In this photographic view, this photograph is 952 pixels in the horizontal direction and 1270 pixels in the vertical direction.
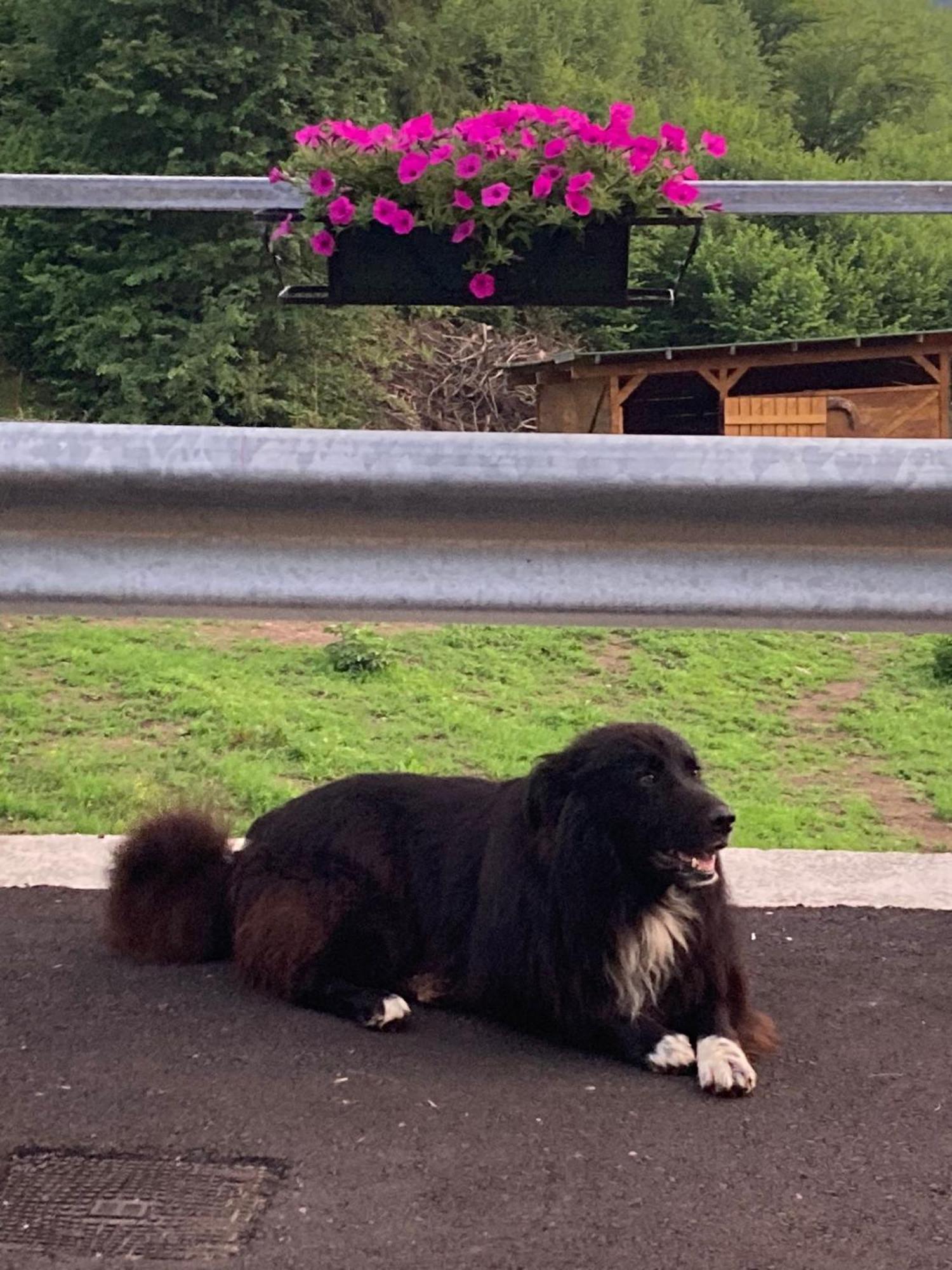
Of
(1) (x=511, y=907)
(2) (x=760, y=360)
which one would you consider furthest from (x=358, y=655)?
(2) (x=760, y=360)

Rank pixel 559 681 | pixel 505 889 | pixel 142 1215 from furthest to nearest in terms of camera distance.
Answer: pixel 559 681
pixel 505 889
pixel 142 1215

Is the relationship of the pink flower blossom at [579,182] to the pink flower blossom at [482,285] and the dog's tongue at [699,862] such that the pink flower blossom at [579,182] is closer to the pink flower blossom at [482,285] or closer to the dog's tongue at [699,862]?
the pink flower blossom at [482,285]

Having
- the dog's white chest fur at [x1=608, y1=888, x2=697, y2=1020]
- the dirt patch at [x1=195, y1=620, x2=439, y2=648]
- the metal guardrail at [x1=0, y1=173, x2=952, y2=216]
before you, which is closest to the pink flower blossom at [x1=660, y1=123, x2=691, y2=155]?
the metal guardrail at [x1=0, y1=173, x2=952, y2=216]

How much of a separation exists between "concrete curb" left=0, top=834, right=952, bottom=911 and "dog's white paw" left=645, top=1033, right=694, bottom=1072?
3.78ft

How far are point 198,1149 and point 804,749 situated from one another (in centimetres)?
604

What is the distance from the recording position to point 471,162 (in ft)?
14.4

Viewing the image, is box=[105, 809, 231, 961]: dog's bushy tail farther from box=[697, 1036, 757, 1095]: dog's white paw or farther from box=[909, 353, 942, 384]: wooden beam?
box=[909, 353, 942, 384]: wooden beam

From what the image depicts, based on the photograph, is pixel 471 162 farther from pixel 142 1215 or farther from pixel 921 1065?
pixel 142 1215

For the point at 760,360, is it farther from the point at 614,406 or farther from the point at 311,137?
the point at 311,137

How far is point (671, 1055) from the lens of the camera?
3404 mm

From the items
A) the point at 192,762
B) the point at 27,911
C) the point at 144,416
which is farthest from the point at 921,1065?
the point at 144,416

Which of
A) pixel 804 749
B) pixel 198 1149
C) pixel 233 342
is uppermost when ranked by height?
pixel 233 342

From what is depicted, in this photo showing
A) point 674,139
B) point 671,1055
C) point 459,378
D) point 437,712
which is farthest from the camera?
point 459,378

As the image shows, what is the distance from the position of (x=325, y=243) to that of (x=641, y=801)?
6.40 feet
